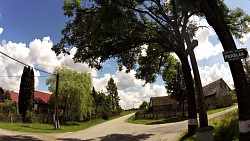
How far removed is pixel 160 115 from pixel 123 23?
119 feet

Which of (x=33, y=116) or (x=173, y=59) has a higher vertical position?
(x=173, y=59)

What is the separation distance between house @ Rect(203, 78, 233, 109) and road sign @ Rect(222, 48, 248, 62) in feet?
158

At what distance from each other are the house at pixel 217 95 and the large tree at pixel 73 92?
24.5 meters

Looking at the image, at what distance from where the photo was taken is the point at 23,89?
131ft

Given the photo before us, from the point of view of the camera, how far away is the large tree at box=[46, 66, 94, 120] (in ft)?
141

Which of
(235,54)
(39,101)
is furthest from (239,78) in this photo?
(39,101)

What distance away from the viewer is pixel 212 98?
58.4 metres

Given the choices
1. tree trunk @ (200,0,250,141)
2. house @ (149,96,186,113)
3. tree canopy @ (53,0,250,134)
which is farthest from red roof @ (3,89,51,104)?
tree trunk @ (200,0,250,141)

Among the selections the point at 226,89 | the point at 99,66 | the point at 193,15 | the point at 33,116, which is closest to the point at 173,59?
the point at 193,15

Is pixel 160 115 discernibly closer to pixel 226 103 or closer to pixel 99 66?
pixel 226 103

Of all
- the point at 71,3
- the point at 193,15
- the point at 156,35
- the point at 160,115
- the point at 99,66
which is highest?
the point at 71,3

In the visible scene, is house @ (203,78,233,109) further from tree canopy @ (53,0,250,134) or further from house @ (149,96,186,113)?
tree canopy @ (53,0,250,134)

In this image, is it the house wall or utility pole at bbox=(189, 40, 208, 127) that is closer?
utility pole at bbox=(189, 40, 208, 127)

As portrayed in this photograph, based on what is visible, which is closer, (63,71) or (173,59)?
(173,59)
